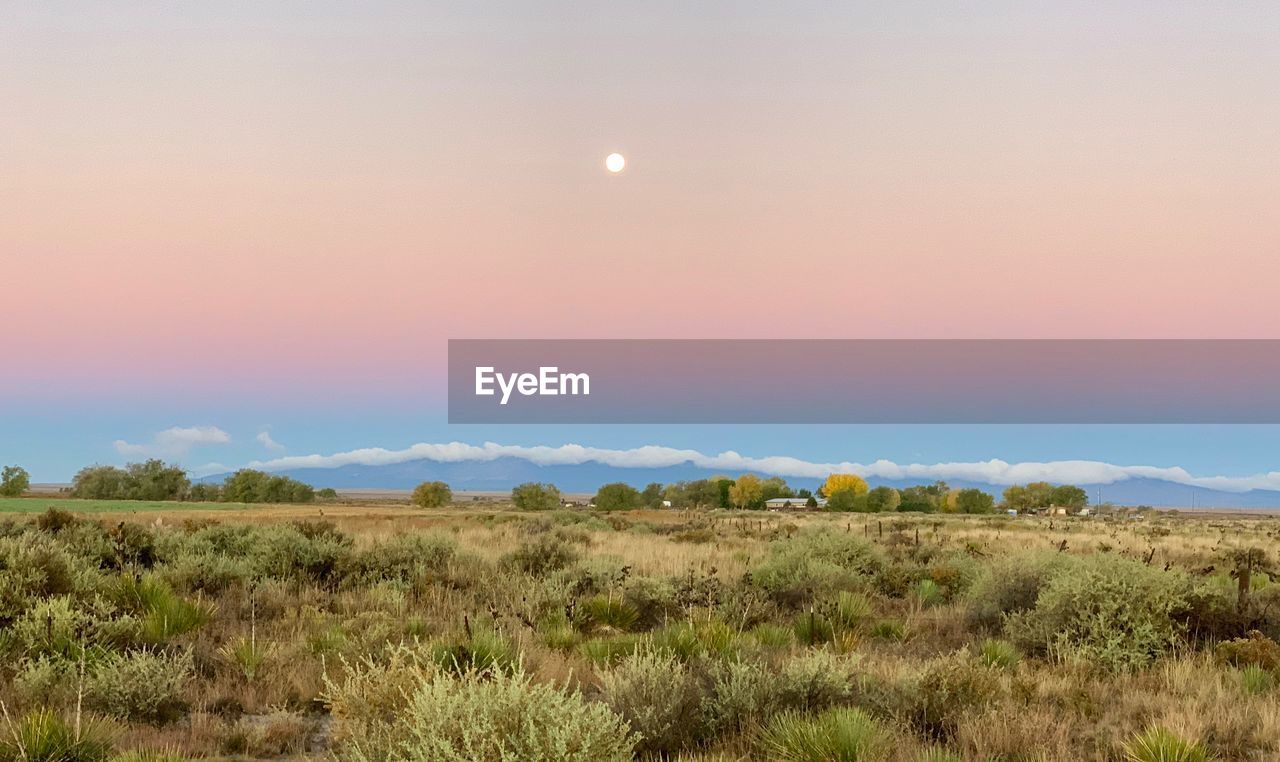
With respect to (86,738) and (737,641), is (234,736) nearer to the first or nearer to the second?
(86,738)

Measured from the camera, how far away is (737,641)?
8078 mm

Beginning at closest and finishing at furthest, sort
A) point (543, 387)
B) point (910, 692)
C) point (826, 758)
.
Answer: point (826, 758), point (910, 692), point (543, 387)

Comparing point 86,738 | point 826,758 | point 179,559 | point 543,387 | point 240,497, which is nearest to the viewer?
point 826,758

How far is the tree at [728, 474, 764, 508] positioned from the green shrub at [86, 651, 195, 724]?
111547 mm

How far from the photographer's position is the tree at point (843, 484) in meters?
131

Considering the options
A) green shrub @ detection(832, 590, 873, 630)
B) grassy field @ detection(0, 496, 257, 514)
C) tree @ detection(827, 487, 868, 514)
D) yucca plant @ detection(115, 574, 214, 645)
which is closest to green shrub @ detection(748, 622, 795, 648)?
green shrub @ detection(832, 590, 873, 630)

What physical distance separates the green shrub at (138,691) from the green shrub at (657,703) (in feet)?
11.8

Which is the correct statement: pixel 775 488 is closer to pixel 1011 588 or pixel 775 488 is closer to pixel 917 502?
pixel 917 502

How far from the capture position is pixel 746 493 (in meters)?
123

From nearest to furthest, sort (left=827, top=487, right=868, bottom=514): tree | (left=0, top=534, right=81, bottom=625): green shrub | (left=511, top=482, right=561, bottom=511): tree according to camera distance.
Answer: (left=0, top=534, right=81, bottom=625): green shrub < (left=511, top=482, right=561, bottom=511): tree < (left=827, top=487, right=868, bottom=514): tree

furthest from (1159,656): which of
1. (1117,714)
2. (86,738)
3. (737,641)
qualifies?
(86,738)

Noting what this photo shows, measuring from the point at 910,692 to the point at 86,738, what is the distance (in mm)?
5935

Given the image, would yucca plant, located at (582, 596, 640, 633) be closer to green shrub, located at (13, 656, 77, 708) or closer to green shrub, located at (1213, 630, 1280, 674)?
green shrub, located at (13, 656, 77, 708)

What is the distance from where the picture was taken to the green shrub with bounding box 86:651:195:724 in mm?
6258
